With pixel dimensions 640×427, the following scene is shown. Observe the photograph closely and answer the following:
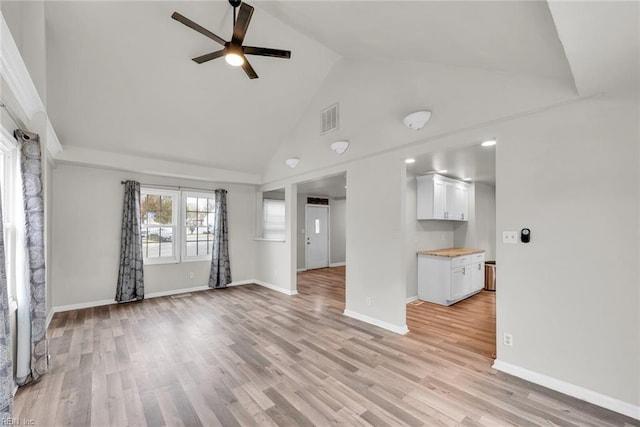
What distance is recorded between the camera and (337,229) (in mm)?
9453

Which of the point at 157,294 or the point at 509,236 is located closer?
the point at 509,236

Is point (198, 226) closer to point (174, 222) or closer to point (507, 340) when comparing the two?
point (174, 222)

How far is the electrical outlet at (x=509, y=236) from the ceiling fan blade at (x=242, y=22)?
2870mm

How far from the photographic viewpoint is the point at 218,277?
5.90 meters

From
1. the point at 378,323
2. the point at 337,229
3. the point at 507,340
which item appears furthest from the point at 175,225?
the point at 507,340

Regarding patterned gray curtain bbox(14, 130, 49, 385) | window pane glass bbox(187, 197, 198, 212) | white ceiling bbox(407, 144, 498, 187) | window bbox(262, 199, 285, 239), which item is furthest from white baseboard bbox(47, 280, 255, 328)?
white ceiling bbox(407, 144, 498, 187)

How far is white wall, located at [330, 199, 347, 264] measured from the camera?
30.6 ft

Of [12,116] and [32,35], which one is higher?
[32,35]

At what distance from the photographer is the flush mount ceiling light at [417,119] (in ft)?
9.85

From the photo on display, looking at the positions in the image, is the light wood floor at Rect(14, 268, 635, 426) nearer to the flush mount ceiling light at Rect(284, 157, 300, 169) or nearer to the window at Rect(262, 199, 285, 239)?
the flush mount ceiling light at Rect(284, 157, 300, 169)

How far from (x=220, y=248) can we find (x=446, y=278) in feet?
14.3

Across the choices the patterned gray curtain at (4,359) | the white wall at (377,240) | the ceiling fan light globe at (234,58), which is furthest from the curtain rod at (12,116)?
the white wall at (377,240)

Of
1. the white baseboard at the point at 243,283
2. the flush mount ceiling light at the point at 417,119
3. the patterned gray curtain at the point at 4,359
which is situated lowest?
the white baseboard at the point at 243,283

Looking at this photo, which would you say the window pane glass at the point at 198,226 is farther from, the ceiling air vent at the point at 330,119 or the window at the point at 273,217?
the ceiling air vent at the point at 330,119
